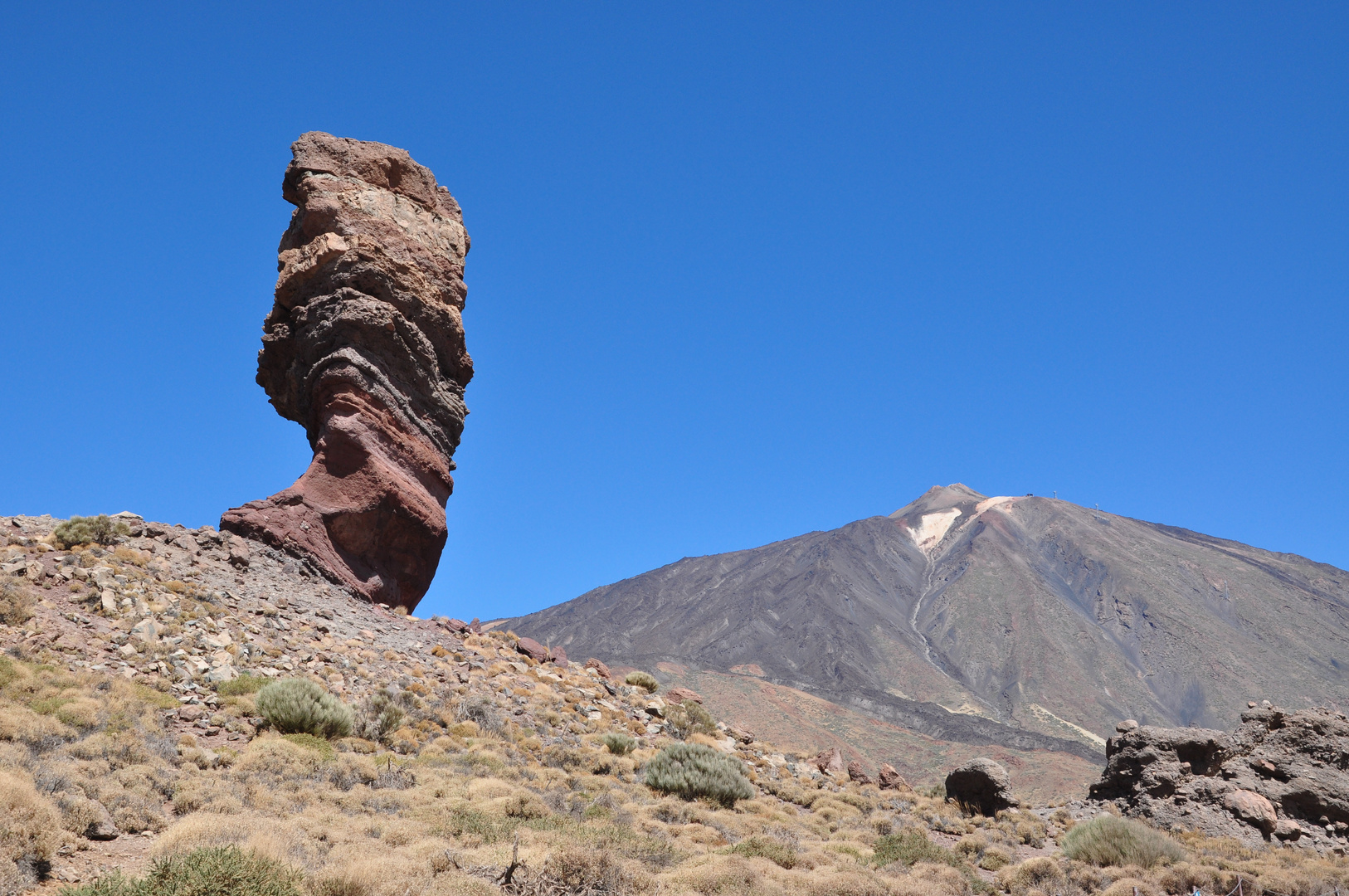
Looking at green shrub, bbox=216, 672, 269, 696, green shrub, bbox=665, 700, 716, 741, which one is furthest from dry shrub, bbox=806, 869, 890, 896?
green shrub, bbox=665, 700, 716, 741

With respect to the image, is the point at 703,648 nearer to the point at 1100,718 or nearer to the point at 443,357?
the point at 1100,718

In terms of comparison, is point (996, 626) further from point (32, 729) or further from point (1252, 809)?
point (32, 729)

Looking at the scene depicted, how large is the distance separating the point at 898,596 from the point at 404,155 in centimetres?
10759

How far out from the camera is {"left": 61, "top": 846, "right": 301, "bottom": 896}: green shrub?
521 cm

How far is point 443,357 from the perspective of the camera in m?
19.2

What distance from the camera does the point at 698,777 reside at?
478 inches

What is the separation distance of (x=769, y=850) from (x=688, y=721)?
7.62 meters

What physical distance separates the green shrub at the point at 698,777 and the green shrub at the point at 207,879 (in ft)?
22.5

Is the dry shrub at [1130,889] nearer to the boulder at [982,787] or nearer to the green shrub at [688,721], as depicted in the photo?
the boulder at [982,787]

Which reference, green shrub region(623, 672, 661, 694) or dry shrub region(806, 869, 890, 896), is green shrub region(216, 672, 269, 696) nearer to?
dry shrub region(806, 869, 890, 896)

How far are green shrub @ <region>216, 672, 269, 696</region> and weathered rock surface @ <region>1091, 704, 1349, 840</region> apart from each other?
13182 millimetres

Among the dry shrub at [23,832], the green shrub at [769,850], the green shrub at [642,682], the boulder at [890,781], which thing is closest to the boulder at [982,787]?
the boulder at [890,781]

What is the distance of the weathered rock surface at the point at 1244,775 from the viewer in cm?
1211

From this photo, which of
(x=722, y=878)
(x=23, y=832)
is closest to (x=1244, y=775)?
(x=722, y=878)
